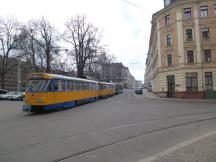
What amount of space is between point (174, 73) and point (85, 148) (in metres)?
29.9

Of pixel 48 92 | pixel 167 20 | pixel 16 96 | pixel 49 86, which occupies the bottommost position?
pixel 16 96

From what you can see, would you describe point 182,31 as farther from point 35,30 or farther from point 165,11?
point 35,30

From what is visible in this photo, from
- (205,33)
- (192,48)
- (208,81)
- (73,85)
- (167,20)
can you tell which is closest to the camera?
(73,85)

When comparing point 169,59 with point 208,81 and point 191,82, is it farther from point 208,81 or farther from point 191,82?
point 208,81

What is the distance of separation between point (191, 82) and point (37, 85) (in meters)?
24.0

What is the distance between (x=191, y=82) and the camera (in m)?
32.5

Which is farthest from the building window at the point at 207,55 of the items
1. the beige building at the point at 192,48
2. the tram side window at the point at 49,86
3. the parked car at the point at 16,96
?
the parked car at the point at 16,96

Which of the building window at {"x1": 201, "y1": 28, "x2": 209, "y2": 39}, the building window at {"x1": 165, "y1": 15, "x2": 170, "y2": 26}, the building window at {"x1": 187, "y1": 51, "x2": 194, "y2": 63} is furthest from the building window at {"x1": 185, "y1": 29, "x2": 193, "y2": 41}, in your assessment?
the building window at {"x1": 165, "y1": 15, "x2": 170, "y2": 26}

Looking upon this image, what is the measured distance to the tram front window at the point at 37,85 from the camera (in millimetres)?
16281

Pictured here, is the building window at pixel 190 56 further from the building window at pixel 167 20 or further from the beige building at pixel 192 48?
the building window at pixel 167 20

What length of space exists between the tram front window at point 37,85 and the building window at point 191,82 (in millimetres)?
23068

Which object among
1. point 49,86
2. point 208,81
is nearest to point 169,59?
point 208,81

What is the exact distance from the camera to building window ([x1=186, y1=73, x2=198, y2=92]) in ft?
106

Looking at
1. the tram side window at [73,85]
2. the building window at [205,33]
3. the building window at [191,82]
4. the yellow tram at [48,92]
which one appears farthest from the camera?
the building window at [205,33]
